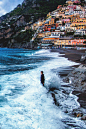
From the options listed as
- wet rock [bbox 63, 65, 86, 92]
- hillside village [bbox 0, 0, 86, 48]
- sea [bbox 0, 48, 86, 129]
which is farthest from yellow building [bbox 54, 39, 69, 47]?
sea [bbox 0, 48, 86, 129]

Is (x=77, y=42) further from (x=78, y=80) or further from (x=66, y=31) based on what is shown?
(x=78, y=80)

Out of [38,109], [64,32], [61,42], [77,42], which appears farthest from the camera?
[64,32]

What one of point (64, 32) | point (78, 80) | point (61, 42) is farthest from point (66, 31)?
point (78, 80)

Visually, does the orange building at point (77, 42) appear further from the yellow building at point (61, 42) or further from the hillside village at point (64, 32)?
the yellow building at point (61, 42)

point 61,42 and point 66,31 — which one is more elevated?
point 66,31

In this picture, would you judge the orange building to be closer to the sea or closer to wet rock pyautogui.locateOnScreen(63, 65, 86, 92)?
wet rock pyautogui.locateOnScreen(63, 65, 86, 92)

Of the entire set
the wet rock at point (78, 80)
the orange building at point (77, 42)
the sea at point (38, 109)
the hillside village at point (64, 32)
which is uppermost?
the hillside village at point (64, 32)

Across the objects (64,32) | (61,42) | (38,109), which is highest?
(64,32)

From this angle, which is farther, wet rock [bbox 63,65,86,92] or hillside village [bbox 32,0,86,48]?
hillside village [bbox 32,0,86,48]

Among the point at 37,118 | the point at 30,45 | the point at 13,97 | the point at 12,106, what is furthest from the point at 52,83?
the point at 30,45

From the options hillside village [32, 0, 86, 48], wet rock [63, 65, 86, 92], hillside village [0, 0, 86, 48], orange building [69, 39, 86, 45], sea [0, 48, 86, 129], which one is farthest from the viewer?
hillside village [0, 0, 86, 48]

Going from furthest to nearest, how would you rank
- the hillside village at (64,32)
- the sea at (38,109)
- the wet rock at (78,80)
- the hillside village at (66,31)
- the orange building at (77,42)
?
1. the hillside village at (64,32)
2. the hillside village at (66,31)
3. the orange building at (77,42)
4. the wet rock at (78,80)
5. the sea at (38,109)

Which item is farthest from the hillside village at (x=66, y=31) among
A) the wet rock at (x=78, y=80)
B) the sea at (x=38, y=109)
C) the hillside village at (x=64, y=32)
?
the sea at (x=38, y=109)

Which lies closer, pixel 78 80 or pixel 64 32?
pixel 78 80
